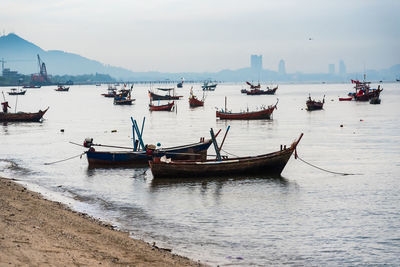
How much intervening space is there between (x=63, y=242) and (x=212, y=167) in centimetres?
1330

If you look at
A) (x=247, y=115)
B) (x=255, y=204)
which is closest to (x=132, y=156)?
(x=255, y=204)

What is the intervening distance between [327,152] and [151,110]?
54324 millimetres

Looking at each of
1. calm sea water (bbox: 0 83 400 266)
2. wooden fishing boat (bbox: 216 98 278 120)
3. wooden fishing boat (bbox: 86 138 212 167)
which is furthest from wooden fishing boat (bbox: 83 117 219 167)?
wooden fishing boat (bbox: 216 98 278 120)

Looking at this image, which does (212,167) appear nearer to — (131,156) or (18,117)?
(131,156)

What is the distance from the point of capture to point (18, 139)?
151ft

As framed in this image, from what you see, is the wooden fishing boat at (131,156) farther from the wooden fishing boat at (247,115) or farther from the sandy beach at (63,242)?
the wooden fishing boat at (247,115)

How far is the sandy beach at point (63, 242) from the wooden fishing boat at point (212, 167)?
7781mm

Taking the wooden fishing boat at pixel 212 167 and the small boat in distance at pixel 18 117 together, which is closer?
the wooden fishing boat at pixel 212 167

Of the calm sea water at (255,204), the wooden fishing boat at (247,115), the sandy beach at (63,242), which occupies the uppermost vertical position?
the wooden fishing boat at (247,115)

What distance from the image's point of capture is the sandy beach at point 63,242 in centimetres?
1105

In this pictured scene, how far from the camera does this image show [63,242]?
12.7m

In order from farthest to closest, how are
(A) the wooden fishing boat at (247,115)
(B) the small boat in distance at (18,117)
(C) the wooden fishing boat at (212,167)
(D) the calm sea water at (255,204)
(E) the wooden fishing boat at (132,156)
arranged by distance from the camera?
(A) the wooden fishing boat at (247,115) < (B) the small boat in distance at (18,117) < (E) the wooden fishing boat at (132,156) < (C) the wooden fishing boat at (212,167) < (D) the calm sea water at (255,204)

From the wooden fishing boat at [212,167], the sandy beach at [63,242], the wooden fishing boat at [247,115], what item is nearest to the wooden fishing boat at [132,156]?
the wooden fishing boat at [212,167]

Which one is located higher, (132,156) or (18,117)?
(18,117)
